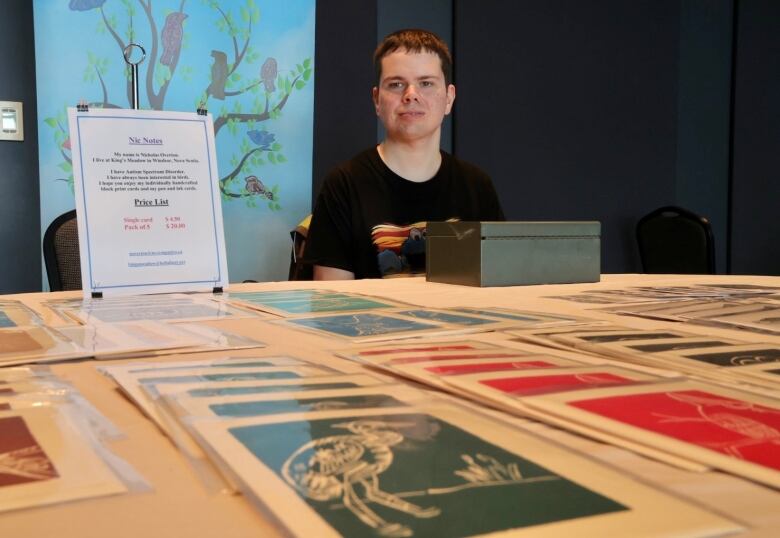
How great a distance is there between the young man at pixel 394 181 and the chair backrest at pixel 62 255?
0.58 meters

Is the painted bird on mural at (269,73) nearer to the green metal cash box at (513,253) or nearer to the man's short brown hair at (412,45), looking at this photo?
the man's short brown hair at (412,45)

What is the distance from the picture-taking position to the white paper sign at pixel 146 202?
1.12m

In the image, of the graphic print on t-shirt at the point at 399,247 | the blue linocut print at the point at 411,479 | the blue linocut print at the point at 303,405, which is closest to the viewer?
the blue linocut print at the point at 411,479

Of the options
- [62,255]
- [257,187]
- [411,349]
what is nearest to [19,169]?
[257,187]

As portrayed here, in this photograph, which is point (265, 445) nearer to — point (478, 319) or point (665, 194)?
point (478, 319)

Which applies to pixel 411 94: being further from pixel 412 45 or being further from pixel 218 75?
pixel 218 75

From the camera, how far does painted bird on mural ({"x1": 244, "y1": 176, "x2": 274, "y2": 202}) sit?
295 cm

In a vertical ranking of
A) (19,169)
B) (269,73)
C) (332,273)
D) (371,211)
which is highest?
(269,73)

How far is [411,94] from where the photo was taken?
1.97 m

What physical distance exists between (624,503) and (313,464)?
128 mm

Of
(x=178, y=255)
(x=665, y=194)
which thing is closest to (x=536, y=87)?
(x=665, y=194)

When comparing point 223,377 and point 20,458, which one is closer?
point 20,458

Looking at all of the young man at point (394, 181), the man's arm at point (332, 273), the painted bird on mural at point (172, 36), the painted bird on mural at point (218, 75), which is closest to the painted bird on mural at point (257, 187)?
the painted bird on mural at point (218, 75)

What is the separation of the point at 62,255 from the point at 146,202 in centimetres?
81
